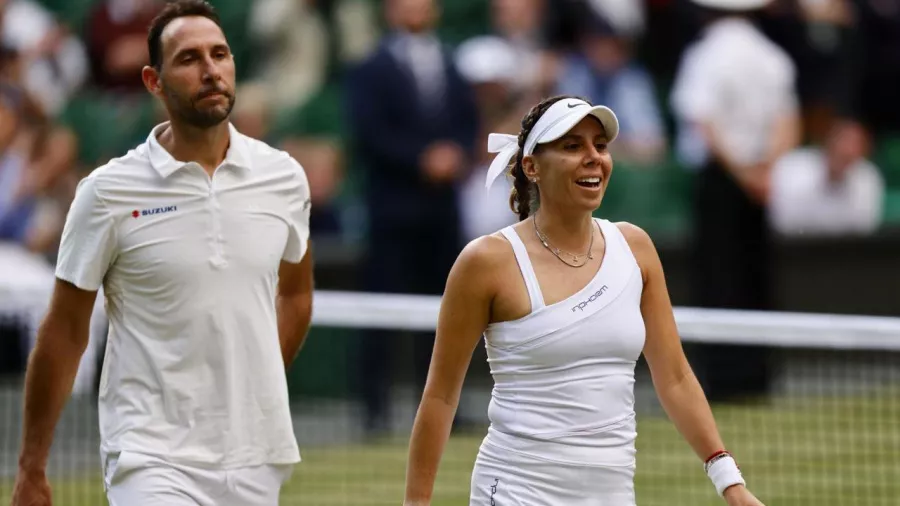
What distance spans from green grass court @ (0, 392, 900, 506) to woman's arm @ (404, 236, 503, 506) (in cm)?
453

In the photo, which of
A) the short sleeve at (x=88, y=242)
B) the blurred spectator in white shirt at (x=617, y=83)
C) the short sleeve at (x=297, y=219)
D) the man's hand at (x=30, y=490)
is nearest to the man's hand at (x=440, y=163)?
the blurred spectator in white shirt at (x=617, y=83)

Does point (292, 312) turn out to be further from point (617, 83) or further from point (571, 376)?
point (617, 83)

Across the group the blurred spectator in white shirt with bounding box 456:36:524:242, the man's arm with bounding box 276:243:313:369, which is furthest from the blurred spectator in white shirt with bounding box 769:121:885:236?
the man's arm with bounding box 276:243:313:369

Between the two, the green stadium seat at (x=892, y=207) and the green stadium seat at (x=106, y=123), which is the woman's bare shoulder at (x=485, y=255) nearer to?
the green stadium seat at (x=892, y=207)

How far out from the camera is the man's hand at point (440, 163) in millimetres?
12445

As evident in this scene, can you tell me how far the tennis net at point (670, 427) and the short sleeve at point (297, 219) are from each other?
12.1 ft

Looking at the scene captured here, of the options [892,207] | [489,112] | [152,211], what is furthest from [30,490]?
[892,207]

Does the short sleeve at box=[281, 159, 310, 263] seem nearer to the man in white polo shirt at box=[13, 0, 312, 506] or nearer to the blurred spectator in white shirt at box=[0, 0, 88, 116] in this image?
the man in white polo shirt at box=[13, 0, 312, 506]

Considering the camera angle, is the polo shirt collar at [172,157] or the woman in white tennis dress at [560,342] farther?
the polo shirt collar at [172,157]

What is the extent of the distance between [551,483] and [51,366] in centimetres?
161

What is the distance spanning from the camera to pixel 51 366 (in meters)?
5.91

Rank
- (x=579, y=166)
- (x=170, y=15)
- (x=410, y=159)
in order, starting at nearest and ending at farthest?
1. (x=579, y=166)
2. (x=170, y=15)
3. (x=410, y=159)

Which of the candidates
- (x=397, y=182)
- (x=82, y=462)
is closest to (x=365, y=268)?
(x=397, y=182)

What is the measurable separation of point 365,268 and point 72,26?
5.22 m
